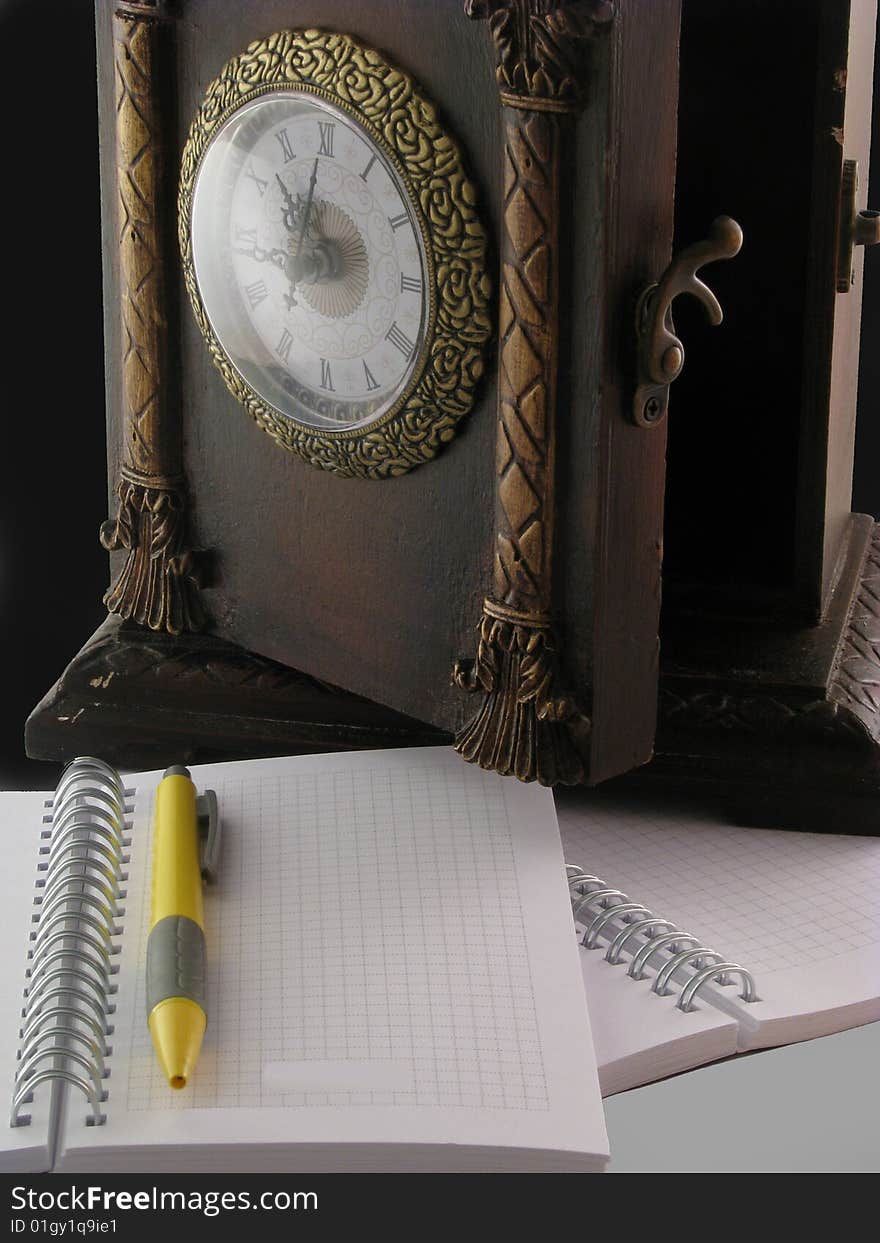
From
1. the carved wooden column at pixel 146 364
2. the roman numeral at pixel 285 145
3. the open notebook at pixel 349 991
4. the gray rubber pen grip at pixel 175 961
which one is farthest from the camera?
the carved wooden column at pixel 146 364

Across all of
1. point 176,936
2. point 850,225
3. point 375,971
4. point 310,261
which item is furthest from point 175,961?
point 850,225

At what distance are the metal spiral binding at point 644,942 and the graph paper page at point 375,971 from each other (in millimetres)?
37

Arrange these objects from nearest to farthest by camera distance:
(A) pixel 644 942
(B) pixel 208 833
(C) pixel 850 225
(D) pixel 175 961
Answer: (D) pixel 175 961 → (A) pixel 644 942 → (B) pixel 208 833 → (C) pixel 850 225

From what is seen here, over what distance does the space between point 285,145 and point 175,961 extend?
0.67 metres

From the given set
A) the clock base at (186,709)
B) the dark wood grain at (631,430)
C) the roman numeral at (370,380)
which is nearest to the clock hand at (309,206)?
the roman numeral at (370,380)

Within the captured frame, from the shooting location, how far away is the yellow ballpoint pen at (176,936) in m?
1.39

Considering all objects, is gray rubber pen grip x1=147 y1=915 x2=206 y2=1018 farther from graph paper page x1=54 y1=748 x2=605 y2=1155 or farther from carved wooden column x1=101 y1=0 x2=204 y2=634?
carved wooden column x1=101 y1=0 x2=204 y2=634

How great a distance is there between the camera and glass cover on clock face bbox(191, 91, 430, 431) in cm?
163

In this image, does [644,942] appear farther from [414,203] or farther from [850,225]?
[850,225]

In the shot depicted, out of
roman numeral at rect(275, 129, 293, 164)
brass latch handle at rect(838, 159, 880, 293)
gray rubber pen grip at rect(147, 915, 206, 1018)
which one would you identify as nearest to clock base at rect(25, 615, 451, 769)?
gray rubber pen grip at rect(147, 915, 206, 1018)

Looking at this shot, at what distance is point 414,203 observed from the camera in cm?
159

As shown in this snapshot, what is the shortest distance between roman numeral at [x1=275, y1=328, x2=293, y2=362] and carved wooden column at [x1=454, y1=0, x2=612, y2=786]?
0.25 metres

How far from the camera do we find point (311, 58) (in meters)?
1.63

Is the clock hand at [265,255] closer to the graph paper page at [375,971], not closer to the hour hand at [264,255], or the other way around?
the hour hand at [264,255]
